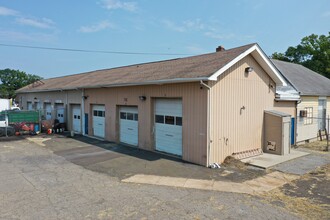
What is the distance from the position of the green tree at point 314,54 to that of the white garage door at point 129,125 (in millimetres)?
31102

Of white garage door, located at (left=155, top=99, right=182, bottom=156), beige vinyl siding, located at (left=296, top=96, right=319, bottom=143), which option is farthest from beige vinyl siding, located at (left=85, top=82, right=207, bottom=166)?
beige vinyl siding, located at (left=296, top=96, right=319, bottom=143)

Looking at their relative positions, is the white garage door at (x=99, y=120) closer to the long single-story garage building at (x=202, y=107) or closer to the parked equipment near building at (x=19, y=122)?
the long single-story garage building at (x=202, y=107)

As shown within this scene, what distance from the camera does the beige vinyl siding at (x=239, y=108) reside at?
987 cm

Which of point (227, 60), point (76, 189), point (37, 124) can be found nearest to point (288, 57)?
point (227, 60)

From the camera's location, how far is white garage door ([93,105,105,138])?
15847 mm

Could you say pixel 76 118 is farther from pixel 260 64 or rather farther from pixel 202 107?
pixel 260 64

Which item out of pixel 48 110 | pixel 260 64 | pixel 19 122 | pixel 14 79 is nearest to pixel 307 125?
pixel 260 64

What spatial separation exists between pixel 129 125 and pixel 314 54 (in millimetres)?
34736

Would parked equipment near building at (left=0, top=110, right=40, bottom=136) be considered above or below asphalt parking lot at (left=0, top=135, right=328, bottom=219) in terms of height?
above

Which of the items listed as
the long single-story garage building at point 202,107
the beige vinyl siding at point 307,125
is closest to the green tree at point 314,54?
the beige vinyl siding at point 307,125

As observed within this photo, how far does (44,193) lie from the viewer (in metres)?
6.64

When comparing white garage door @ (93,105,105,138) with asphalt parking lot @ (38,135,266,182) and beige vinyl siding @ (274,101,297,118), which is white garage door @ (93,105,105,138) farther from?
beige vinyl siding @ (274,101,297,118)

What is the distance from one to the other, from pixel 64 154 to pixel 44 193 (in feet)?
17.1

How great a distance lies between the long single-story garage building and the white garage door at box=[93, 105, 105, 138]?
1.35m
